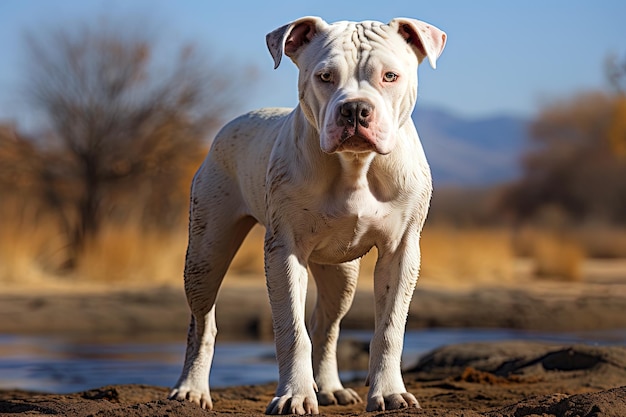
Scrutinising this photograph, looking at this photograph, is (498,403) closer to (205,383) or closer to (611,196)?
(205,383)

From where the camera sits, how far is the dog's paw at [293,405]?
18.0 feet

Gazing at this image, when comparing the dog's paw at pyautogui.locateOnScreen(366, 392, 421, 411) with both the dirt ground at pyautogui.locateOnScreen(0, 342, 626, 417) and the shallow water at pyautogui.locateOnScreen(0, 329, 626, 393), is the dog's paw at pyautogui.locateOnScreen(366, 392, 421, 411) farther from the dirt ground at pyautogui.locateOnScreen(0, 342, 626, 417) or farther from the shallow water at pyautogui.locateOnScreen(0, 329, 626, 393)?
the shallow water at pyautogui.locateOnScreen(0, 329, 626, 393)

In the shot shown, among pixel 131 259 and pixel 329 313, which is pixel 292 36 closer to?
pixel 329 313

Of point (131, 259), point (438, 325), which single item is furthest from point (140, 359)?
point (131, 259)

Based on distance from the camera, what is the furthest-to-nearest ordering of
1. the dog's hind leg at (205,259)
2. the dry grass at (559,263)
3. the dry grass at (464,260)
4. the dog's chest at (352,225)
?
the dry grass at (559,263) → the dry grass at (464,260) → the dog's hind leg at (205,259) → the dog's chest at (352,225)

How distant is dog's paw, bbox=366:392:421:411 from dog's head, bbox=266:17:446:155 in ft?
4.02

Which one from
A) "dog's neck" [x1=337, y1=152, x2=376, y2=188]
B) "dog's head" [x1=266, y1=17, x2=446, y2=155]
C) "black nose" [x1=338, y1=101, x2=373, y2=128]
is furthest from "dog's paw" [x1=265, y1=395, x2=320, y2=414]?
"black nose" [x1=338, y1=101, x2=373, y2=128]

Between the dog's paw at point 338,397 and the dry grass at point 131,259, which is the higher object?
the dry grass at point 131,259

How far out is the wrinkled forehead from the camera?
5477 millimetres

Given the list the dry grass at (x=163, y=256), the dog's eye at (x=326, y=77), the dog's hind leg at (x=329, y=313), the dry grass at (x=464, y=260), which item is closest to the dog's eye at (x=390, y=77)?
the dog's eye at (x=326, y=77)

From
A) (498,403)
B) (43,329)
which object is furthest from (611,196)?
(498,403)

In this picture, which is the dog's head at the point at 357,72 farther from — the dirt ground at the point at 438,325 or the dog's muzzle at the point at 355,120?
the dirt ground at the point at 438,325

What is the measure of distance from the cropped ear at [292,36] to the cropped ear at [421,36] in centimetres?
38

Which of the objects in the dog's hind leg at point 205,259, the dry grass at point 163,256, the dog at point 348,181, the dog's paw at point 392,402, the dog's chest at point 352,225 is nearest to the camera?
the dog at point 348,181
